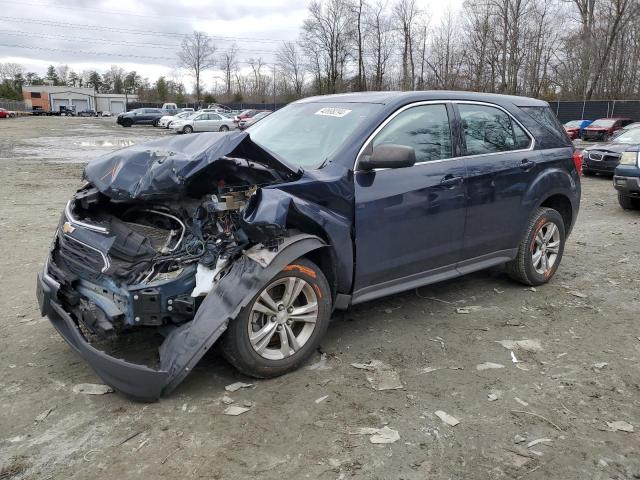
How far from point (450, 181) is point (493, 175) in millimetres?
568

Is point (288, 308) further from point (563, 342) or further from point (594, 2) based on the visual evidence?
point (594, 2)

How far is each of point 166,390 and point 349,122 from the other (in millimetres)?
2310

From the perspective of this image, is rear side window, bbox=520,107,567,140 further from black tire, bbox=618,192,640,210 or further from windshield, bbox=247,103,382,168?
black tire, bbox=618,192,640,210

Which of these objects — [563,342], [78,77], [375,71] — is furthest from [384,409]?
[78,77]

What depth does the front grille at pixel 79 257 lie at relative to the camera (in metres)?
3.30

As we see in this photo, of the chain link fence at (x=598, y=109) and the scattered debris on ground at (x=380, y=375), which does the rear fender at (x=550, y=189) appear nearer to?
the scattered debris on ground at (x=380, y=375)

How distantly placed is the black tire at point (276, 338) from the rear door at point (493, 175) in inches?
62.4

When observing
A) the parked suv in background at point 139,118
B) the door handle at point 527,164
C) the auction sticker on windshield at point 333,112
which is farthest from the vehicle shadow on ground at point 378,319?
the parked suv in background at point 139,118

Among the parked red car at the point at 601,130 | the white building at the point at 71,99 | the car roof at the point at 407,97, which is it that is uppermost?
the white building at the point at 71,99

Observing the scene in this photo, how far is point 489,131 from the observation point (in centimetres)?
476

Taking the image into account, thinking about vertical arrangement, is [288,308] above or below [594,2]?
below

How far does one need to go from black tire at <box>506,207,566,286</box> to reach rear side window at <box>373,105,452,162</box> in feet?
4.46

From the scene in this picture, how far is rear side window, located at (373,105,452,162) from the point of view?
404cm

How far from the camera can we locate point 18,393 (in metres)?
3.30
